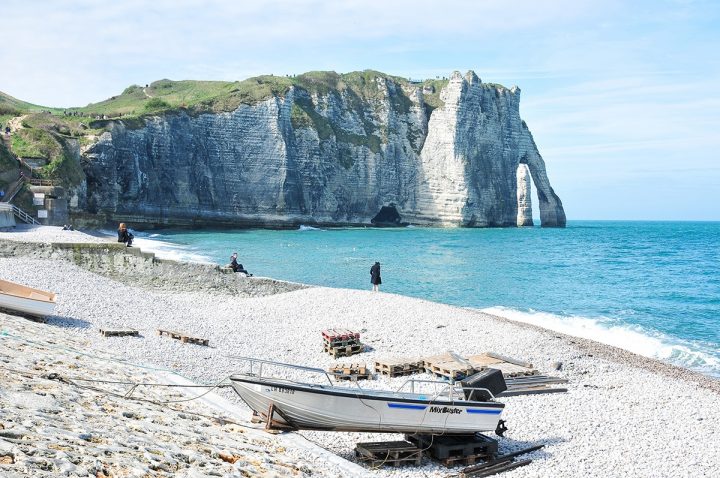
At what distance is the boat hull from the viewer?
10.7 metres

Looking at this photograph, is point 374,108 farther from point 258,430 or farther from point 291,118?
point 258,430

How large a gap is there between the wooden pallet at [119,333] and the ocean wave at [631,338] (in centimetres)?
1873

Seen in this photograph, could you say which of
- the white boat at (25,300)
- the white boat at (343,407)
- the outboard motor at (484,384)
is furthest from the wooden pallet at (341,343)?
the white boat at (25,300)

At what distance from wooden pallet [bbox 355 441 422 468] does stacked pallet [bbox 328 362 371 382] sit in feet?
15.5

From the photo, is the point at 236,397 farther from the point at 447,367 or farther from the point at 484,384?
the point at 447,367

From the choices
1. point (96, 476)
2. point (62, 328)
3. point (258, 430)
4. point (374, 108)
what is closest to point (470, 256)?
point (62, 328)

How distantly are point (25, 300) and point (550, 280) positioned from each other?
38.5 m

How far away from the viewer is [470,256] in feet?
204

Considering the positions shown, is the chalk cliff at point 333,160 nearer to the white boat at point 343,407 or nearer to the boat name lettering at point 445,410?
the white boat at point 343,407

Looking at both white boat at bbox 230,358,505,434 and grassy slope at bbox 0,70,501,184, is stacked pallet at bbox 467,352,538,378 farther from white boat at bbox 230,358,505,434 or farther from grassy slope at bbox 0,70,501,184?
grassy slope at bbox 0,70,501,184

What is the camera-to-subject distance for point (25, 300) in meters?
17.0

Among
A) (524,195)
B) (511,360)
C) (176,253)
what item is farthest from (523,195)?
(511,360)

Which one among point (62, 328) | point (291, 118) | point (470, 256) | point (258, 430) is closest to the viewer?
point (258, 430)

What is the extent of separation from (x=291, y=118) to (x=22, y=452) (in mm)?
104674
